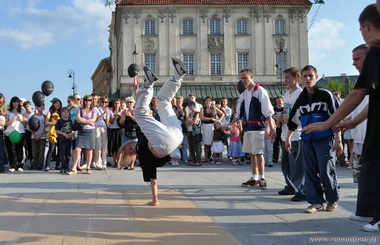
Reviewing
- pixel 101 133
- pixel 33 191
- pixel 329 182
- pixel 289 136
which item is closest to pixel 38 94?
pixel 101 133

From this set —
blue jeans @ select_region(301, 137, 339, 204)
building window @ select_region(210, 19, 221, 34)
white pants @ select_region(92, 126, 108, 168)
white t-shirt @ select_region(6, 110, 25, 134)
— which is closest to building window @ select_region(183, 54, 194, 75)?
building window @ select_region(210, 19, 221, 34)

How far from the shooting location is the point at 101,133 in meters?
11.7

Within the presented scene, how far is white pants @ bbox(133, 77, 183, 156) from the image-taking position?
577 centimetres

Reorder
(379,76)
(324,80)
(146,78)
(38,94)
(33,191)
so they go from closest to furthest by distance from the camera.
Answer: (379,76) < (146,78) < (33,191) < (38,94) < (324,80)

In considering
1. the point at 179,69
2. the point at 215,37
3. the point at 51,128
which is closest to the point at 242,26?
the point at 215,37

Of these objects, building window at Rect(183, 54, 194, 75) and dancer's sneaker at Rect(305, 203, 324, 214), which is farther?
building window at Rect(183, 54, 194, 75)

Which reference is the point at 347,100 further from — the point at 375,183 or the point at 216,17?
the point at 216,17

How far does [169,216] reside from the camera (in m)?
5.22

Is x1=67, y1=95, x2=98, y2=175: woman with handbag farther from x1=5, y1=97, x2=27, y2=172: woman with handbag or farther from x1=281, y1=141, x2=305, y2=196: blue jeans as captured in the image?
x1=281, y1=141, x2=305, y2=196: blue jeans

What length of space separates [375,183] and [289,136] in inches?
110

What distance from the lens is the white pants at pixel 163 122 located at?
5.77 meters

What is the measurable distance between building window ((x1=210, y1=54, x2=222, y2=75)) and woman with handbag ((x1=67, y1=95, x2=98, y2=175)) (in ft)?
110

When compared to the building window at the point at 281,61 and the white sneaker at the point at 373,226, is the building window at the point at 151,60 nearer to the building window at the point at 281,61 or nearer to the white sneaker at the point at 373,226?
the building window at the point at 281,61

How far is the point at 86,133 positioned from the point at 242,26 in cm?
3566
